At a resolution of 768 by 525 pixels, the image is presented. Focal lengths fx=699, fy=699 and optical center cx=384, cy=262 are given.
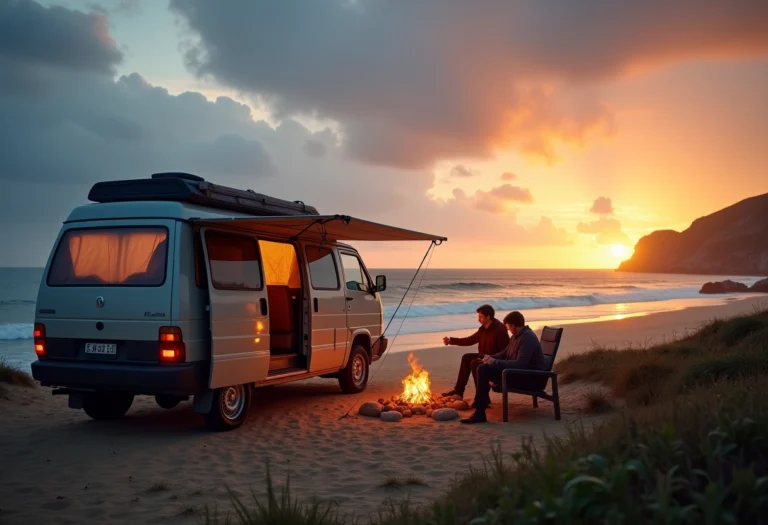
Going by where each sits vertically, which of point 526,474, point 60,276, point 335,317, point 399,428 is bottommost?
point 399,428

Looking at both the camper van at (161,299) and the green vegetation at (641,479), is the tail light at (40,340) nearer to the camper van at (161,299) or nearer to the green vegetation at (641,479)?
the camper van at (161,299)

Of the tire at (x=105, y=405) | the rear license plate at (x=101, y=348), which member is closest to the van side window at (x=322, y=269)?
the tire at (x=105, y=405)

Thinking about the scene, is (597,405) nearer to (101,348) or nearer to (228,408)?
(228,408)

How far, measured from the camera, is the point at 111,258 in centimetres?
732

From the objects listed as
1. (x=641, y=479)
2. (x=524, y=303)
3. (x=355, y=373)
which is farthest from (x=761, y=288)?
(x=641, y=479)

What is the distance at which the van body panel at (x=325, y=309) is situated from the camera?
30.4 ft

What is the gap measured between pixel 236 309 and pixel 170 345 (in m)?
0.92

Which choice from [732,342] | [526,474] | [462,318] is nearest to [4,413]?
[526,474]

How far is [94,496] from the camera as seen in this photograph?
212 inches

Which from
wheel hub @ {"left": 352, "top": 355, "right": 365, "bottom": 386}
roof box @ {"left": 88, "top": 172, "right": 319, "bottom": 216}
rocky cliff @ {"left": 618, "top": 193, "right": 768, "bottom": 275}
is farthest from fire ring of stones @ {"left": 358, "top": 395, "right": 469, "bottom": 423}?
rocky cliff @ {"left": 618, "top": 193, "right": 768, "bottom": 275}

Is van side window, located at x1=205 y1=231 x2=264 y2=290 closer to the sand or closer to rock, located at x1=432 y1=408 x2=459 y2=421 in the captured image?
the sand

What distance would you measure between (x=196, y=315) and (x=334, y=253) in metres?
3.33

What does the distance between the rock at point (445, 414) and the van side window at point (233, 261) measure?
262 cm

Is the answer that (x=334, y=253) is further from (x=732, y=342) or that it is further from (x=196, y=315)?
(x=732, y=342)
